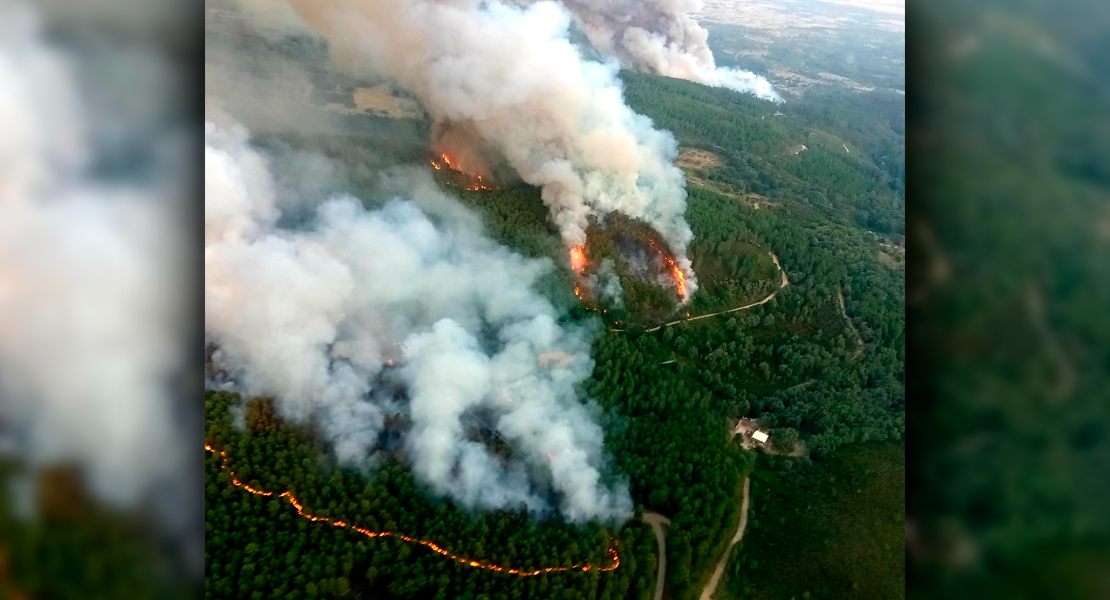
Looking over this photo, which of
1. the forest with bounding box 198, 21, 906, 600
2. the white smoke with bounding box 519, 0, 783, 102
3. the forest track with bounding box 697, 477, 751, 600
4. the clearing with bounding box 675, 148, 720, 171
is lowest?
the forest track with bounding box 697, 477, 751, 600

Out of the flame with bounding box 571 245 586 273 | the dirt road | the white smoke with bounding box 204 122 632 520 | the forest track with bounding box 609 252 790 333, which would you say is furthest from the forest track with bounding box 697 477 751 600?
the flame with bounding box 571 245 586 273

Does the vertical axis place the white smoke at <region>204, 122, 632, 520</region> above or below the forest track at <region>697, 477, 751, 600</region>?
above

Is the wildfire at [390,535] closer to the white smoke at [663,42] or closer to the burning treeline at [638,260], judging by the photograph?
the burning treeline at [638,260]

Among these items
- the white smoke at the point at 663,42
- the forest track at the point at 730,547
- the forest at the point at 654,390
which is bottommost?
the forest track at the point at 730,547

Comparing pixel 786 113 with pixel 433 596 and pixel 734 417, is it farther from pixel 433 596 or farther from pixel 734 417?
pixel 433 596

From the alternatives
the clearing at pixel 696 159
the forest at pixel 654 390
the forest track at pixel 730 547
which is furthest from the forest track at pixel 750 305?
the clearing at pixel 696 159

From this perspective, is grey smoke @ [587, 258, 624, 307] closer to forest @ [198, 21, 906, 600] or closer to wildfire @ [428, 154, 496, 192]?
forest @ [198, 21, 906, 600]
